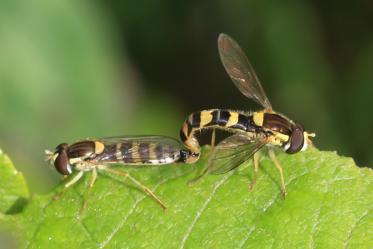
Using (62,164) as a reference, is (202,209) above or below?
above

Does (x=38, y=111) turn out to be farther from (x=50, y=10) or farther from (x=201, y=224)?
(x=201, y=224)

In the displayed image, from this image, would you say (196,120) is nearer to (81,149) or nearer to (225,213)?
(81,149)

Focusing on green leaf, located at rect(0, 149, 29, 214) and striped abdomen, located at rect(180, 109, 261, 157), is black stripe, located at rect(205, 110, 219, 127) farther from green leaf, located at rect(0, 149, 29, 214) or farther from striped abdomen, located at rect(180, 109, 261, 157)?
green leaf, located at rect(0, 149, 29, 214)

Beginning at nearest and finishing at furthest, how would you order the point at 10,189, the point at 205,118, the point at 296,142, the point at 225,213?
1. the point at 225,213
2. the point at 10,189
3. the point at 296,142
4. the point at 205,118

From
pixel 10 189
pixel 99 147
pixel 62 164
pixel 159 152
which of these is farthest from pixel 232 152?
pixel 10 189

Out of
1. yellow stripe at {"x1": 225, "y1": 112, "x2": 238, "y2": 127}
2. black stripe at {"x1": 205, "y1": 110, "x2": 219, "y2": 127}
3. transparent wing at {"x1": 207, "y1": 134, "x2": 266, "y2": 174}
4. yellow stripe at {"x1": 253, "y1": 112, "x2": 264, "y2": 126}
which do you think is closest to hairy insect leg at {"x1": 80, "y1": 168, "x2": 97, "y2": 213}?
transparent wing at {"x1": 207, "y1": 134, "x2": 266, "y2": 174}

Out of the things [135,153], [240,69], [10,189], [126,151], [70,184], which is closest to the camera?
[10,189]

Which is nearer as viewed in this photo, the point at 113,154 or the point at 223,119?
the point at 113,154
